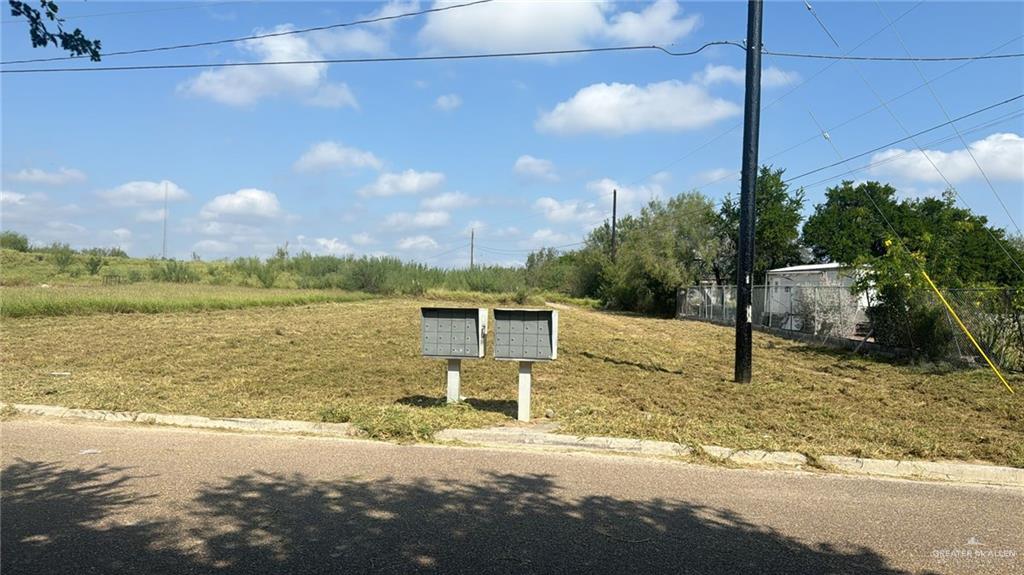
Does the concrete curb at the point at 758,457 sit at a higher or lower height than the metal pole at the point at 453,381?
lower

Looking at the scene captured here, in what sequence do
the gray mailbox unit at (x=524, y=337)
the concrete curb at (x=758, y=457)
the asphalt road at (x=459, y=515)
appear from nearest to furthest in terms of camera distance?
the asphalt road at (x=459, y=515), the concrete curb at (x=758, y=457), the gray mailbox unit at (x=524, y=337)

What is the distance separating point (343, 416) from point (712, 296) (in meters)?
33.0

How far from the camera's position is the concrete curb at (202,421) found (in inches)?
316

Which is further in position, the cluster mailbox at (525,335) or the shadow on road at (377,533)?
the cluster mailbox at (525,335)

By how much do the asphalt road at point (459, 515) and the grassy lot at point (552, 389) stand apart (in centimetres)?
127

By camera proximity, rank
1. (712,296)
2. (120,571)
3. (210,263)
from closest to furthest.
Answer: (120,571)
(712,296)
(210,263)

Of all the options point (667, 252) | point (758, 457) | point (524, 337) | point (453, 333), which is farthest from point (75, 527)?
point (667, 252)

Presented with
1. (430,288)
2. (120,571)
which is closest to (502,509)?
(120,571)

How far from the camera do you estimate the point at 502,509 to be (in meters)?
5.21

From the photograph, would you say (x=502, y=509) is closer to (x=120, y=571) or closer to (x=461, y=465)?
(x=461, y=465)

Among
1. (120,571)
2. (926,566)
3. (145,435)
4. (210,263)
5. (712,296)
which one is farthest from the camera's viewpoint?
(210,263)

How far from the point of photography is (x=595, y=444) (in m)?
7.48

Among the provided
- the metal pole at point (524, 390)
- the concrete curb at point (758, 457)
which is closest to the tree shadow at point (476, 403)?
the metal pole at point (524, 390)

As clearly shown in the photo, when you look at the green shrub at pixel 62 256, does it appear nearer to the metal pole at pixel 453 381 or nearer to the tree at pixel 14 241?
the tree at pixel 14 241
